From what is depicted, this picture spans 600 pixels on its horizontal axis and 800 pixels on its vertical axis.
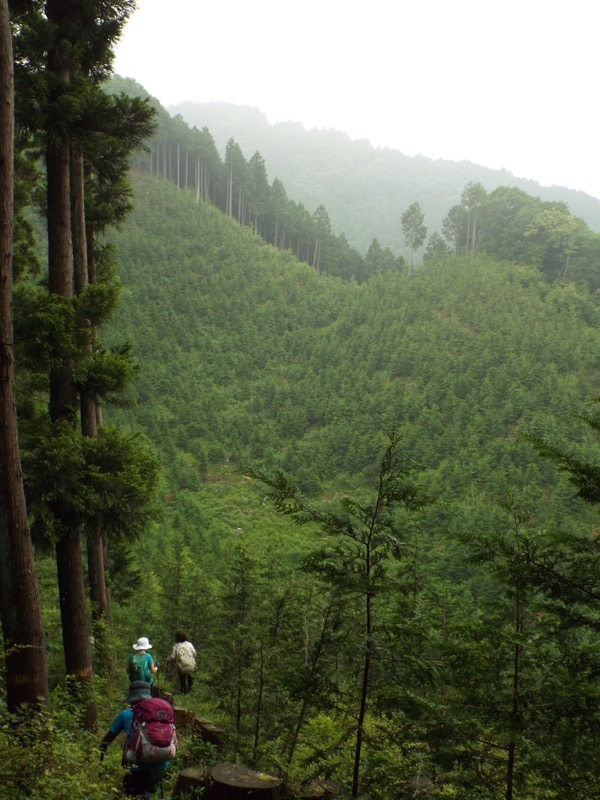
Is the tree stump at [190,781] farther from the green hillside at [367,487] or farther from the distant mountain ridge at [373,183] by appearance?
the distant mountain ridge at [373,183]

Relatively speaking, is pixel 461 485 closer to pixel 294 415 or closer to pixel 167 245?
pixel 294 415

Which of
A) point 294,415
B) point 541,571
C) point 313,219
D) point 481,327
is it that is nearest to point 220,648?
point 541,571

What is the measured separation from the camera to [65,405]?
7.56 meters

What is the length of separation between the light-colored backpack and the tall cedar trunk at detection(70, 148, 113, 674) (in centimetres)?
148

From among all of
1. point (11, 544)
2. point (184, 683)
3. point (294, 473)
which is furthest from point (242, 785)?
point (294, 473)

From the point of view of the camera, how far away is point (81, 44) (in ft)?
25.8

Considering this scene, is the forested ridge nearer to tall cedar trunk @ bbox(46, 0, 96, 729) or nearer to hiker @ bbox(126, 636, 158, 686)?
tall cedar trunk @ bbox(46, 0, 96, 729)

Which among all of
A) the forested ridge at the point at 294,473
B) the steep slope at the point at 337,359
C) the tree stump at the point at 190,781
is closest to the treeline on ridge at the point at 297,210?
the forested ridge at the point at 294,473

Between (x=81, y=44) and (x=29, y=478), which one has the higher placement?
(x=81, y=44)

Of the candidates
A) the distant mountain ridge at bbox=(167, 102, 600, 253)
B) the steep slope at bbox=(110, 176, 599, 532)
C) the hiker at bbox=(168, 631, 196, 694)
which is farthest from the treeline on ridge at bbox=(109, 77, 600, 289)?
the hiker at bbox=(168, 631, 196, 694)

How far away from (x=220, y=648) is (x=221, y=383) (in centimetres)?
3111

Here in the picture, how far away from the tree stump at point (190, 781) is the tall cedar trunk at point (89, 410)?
3407 mm

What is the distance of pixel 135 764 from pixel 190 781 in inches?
48.3

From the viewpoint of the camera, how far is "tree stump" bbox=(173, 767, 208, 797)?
574 cm
